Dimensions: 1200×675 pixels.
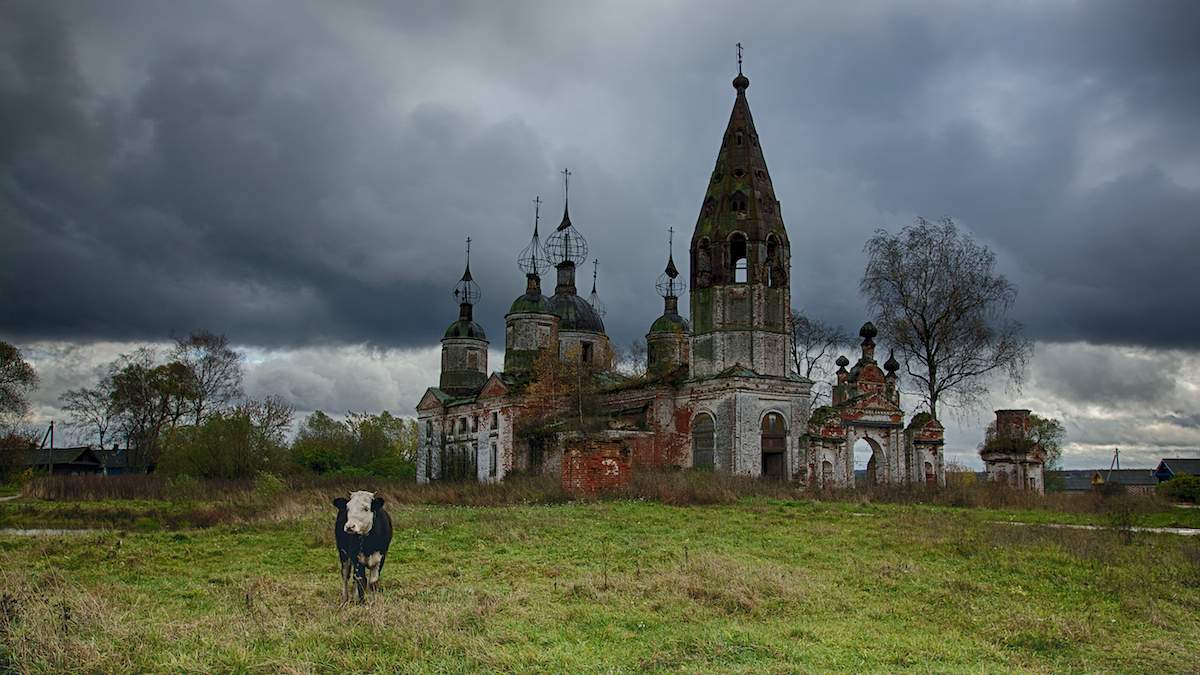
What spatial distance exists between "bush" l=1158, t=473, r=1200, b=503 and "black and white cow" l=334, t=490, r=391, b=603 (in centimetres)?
2732

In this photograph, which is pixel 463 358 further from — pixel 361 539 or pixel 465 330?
pixel 361 539

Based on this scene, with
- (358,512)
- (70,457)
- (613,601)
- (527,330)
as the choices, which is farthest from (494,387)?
(358,512)

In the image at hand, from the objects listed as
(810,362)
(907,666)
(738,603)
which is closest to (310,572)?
(738,603)

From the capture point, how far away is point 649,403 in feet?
124

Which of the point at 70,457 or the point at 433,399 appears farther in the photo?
the point at 70,457

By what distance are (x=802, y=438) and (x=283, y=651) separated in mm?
25021

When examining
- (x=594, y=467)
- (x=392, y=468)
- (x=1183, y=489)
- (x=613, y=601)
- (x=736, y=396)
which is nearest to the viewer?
(x=613, y=601)

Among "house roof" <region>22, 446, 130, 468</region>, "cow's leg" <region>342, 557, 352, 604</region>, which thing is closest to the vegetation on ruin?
"cow's leg" <region>342, 557, 352, 604</region>

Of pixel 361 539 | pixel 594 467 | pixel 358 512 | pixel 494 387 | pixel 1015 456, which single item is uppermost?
pixel 494 387

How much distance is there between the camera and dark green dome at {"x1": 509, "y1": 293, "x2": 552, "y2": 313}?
1992 inches

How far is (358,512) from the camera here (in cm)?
927

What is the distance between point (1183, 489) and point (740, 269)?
53.4ft

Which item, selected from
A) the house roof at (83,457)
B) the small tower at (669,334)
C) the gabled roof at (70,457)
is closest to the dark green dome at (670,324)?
the small tower at (669,334)

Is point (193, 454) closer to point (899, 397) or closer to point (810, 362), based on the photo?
point (899, 397)
